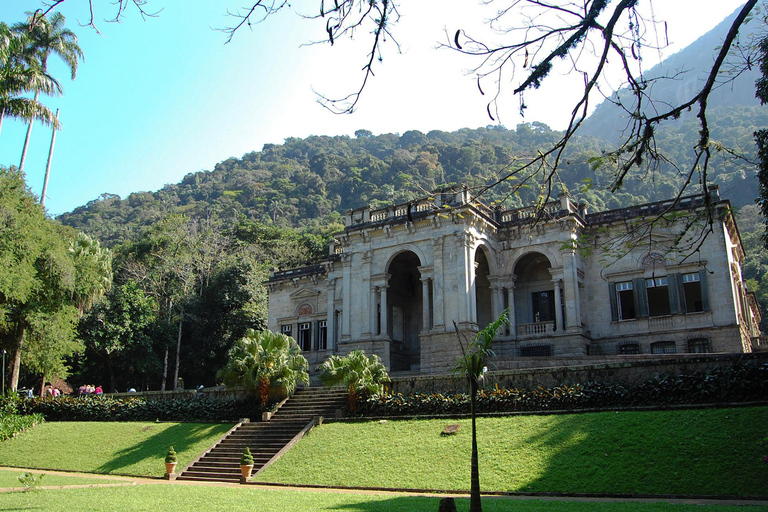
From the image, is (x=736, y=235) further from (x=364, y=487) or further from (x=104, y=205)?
(x=104, y=205)

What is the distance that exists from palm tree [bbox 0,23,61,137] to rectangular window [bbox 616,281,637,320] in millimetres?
27717

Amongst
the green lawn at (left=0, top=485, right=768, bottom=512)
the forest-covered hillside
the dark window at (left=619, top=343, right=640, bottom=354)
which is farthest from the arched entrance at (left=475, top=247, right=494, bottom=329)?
the forest-covered hillside

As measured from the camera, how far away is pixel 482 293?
107ft

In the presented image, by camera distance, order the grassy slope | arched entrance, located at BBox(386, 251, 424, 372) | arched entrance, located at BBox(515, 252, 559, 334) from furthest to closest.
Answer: arched entrance, located at BBox(386, 251, 424, 372), arched entrance, located at BBox(515, 252, 559, 334), the grassy slope

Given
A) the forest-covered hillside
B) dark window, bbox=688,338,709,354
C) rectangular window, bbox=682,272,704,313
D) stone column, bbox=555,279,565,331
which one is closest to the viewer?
dark window, bbox=688,338,709,354

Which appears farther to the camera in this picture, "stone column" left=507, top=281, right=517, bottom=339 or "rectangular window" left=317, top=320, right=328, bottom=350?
"rectangular window" left=317, top=320, right=328, bottom=350

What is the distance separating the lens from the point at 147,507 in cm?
1164

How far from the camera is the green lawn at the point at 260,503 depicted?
35.7 feet

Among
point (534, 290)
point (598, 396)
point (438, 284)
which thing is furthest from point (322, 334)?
point (598, 396)

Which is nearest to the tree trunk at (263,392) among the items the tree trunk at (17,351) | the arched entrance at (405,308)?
the arched entrance at (405,308)

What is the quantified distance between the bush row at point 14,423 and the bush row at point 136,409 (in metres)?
1.17

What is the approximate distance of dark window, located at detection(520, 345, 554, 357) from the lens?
1120 inches

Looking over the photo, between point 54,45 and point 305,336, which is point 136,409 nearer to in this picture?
point 305,336

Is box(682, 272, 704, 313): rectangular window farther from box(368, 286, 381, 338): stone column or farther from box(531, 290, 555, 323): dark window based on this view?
box(368, 286, 381, 338): stone column
